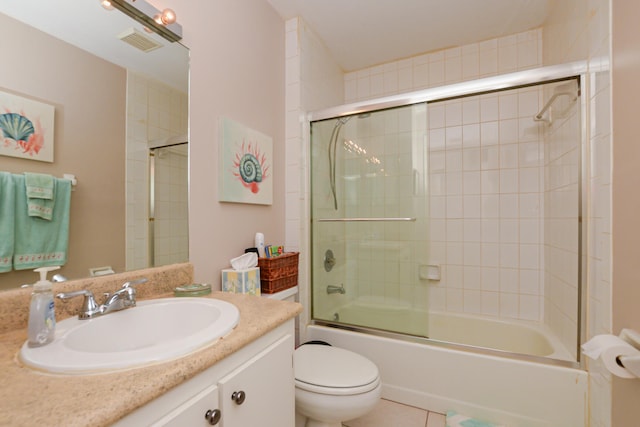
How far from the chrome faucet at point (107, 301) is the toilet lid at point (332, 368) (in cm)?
73

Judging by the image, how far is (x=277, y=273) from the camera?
1.51 metres

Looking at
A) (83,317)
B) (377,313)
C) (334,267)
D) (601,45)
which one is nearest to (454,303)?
(377,313)

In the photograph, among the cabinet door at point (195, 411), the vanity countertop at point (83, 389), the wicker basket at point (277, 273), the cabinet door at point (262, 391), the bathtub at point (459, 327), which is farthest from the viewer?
the bathtub at point (459, 327)

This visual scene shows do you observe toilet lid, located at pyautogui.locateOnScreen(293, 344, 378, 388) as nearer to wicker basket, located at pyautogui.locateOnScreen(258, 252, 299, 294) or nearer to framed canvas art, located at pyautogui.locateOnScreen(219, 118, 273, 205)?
wicker basket, located at pyautogui.locateOnScreen(258, 252, 299, 294)

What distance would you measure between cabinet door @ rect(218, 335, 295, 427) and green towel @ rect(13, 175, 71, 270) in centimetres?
63

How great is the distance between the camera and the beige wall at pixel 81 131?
737mm

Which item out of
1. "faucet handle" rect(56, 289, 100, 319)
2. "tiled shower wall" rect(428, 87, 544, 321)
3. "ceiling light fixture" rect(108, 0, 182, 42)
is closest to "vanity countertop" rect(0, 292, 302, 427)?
"faucet handle" rect(56, 289, 100, 319)

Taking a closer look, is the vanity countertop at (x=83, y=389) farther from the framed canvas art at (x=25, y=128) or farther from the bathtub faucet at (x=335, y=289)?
the bathtub faucet at (x=335, y=289)

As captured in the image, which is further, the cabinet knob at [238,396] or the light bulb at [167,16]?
the light bulb at [167,16]

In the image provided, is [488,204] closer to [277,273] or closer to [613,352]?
[613,352]

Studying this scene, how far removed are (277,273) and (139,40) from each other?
1.17 metres

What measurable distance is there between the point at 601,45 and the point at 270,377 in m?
1.77

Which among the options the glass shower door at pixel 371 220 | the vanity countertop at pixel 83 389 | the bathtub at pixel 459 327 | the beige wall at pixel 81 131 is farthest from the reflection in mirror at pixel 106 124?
the bathtub at pixel 459 327

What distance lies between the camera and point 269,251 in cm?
156
